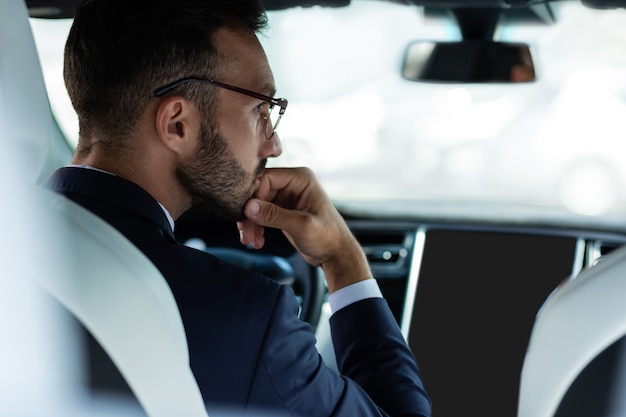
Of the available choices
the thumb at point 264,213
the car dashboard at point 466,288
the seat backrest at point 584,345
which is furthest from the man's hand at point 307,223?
the car dashboard at point 466,288

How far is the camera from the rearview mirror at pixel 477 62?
285 cm

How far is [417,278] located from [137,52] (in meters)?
1.88

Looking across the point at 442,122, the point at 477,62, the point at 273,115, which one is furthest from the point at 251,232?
the point at 442,122

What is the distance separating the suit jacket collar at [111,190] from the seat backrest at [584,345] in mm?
643

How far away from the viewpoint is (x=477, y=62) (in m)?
2.88

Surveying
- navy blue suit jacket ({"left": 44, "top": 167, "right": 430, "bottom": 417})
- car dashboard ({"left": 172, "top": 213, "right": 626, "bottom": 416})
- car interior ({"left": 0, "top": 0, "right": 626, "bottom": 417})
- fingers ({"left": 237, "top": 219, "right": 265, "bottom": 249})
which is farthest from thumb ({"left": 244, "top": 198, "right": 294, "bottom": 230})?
car dashboard ({"left": 172, "top": 213, "right": 626, "bottom": 416})

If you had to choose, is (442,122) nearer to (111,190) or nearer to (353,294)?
(353,294)

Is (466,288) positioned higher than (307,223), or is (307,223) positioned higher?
(307,223)

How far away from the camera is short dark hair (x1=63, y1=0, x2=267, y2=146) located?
1754 mm

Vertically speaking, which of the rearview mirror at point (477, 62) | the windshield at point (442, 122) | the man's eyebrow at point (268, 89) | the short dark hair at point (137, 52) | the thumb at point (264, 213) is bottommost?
the windshield at point (442, 122)

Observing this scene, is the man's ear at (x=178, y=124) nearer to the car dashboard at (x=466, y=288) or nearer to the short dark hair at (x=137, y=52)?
the short dark hair at (x=137, y=52)

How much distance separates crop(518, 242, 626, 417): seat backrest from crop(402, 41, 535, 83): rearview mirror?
1.51 metres

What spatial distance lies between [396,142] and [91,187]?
2143 millimetres

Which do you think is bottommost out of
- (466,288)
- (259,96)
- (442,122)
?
(466,288)
